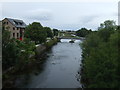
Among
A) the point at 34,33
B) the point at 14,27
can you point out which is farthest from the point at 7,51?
the point at 14,27

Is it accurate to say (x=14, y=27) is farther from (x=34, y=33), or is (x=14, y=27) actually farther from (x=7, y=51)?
(x=7, y=51)

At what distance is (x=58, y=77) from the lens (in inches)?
722

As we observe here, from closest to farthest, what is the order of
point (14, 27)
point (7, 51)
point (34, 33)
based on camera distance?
point (7, 51) < point (34, 33) < point (14, 27)

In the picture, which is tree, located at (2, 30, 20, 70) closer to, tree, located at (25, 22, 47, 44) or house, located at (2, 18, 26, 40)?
tree, located at (25, 22, 47, 44)

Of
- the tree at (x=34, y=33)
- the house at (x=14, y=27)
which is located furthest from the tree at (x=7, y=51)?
the house at (x=14, y=27)

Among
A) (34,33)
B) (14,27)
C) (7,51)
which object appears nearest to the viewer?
(7,51)

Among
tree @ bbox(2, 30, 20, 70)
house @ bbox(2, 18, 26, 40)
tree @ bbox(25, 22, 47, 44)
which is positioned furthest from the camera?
house @ bbox(2, 18, 26, 40)

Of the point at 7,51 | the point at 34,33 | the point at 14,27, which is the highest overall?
the point at 14,27

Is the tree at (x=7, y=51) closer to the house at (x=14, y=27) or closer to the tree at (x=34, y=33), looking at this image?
the tree at (x=34, y=33)

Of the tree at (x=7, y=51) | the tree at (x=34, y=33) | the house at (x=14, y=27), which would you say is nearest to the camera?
the tree at (x=7, y=51)

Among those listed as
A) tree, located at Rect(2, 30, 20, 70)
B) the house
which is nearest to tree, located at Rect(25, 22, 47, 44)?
the house

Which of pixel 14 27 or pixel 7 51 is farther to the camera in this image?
pixel 14 27

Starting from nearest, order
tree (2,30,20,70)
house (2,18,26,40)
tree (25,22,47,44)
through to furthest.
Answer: tree (2,30,20,70) < tree (25,22,47,44) < house (2,18,26,40)

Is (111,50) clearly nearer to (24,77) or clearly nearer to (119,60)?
(119,60)
